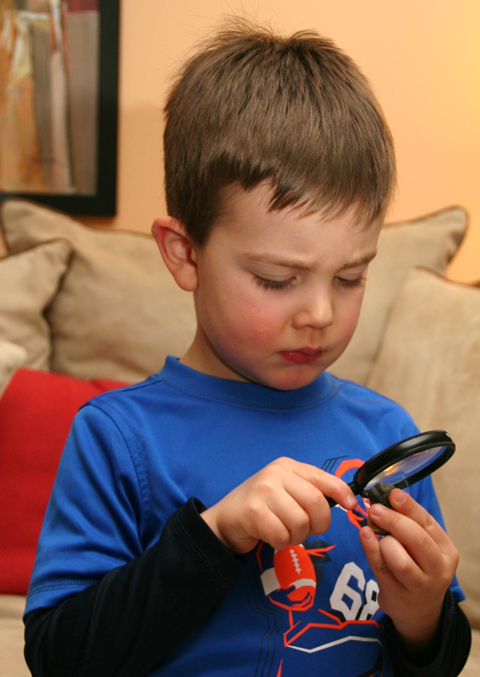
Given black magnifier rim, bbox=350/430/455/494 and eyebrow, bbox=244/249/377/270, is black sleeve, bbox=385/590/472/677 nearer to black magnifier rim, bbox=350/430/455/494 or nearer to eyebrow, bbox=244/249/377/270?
black magnifier rim, bbox=350/430/455/494

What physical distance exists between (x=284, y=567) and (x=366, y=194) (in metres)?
0.45

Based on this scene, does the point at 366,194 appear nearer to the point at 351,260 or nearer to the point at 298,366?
the point at 351,260

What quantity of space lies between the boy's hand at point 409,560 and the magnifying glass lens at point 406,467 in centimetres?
2

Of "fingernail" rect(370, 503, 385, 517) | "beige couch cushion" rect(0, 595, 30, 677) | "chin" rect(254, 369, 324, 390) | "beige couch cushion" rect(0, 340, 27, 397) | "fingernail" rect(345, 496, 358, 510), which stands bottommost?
"beige couch cushion" rect(0, 595, 30, 677)

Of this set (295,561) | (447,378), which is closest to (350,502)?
(295,561)

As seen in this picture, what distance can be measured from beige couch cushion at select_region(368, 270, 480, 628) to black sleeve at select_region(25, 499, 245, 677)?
2.13ft

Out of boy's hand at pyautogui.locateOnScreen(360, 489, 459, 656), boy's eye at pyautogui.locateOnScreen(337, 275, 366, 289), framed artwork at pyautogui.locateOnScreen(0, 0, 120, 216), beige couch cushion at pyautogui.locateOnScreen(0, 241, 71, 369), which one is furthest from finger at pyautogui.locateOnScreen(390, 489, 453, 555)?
framed artwork at pyautogui.locateOnScreen(0, 0, 120, 216)

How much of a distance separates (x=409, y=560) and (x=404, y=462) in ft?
0.42

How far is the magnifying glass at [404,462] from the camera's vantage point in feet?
1.98

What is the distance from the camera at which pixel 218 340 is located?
2.67ft

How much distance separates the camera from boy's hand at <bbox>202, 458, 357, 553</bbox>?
2.07ft

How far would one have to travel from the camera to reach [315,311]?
0.72 m

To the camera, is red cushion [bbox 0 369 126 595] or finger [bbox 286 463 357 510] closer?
finger [bbox 286 463 357 510]

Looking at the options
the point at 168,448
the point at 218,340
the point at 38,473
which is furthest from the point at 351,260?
the point at 38,473
